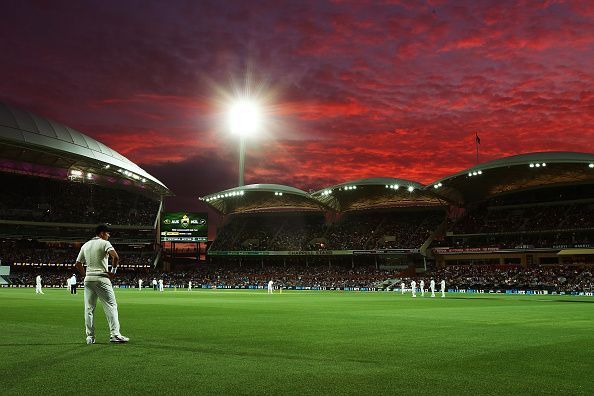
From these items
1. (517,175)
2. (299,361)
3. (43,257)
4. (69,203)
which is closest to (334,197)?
(517,175)

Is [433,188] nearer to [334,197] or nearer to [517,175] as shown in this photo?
[517,175]

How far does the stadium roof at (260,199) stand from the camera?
267ft

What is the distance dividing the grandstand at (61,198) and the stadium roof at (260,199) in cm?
1083

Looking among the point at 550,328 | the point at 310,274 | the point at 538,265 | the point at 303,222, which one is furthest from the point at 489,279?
the point at 550,328

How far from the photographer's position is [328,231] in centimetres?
8900

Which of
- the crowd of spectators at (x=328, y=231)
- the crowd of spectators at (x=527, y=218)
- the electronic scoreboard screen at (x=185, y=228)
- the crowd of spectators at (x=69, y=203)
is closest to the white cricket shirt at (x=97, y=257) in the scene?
the crowd of spectators at (x=527, y=218)

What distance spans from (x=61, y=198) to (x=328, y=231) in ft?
144

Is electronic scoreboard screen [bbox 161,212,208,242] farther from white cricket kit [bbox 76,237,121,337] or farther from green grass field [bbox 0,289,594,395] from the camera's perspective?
white cricket kit [bbox 76,237,121,337]

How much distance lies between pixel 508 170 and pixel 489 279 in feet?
45.7

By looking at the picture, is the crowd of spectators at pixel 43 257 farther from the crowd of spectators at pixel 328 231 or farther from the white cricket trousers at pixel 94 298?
the white cricket trousers at pixel 94 298

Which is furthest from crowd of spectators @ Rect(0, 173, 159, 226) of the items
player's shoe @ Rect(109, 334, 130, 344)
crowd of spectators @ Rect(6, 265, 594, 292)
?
player's shoe @ Rect(109, 334, 130, 344)

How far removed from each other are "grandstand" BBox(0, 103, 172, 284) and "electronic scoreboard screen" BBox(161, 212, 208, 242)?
350cm

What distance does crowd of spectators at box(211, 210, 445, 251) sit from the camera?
81.9m

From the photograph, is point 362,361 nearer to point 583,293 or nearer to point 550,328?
point 550,328
